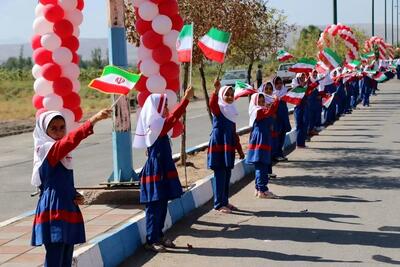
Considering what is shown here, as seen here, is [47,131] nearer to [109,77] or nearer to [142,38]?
[109,77]

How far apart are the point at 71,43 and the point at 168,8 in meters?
1.62

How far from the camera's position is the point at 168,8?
31.8 ft

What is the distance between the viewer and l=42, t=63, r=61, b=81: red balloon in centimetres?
988

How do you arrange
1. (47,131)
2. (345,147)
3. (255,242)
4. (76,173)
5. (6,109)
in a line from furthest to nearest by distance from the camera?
1. (6,109)
2. (345,147)
3. (76,173)
4. (255,242)
5. (47,131)

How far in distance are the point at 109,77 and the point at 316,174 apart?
284 inches

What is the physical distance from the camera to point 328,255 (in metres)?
7.02

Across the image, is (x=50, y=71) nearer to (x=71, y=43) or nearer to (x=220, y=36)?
(x=71, y=43)

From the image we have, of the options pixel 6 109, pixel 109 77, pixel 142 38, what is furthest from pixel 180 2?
pixel 6 109

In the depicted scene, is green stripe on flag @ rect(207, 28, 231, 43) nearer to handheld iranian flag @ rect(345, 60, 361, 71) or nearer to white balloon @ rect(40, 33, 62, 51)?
white balloon @ rect(40, 33, 62, 51)

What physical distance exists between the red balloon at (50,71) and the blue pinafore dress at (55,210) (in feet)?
15.2

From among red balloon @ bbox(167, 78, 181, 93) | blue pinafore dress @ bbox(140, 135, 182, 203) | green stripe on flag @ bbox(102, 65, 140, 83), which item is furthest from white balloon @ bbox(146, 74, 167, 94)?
green stripe on flag @ bbox(102, 65, 140, 83)

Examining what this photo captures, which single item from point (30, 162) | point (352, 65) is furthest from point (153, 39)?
point (352, 65)

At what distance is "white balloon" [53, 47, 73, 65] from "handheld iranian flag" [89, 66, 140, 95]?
3.80m

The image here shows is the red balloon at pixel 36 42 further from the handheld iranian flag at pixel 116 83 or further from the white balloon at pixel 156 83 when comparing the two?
the handheld iranian flag at pixel 116 83
